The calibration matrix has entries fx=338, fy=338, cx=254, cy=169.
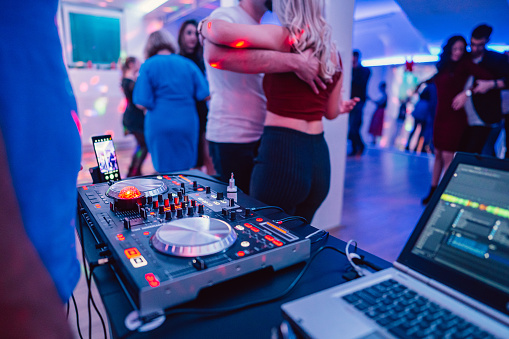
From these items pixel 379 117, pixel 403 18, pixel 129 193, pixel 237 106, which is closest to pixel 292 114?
pixel 237 106

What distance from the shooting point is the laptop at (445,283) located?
1.43 ft

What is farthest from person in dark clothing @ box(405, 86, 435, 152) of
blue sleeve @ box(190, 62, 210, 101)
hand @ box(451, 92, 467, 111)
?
blue sleeve @ box(190, 62, 210, 101)

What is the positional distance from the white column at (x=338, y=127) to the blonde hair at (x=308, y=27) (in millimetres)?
1116

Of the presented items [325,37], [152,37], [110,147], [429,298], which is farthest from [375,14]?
[429,298]

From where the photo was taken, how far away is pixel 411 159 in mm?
5832

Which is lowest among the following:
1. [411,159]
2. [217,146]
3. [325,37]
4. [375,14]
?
[411,159]

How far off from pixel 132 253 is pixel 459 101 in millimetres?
3166

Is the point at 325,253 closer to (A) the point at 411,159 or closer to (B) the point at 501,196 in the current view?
(B) the point at 501,196

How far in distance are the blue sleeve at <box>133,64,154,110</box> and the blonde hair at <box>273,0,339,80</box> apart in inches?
62.0

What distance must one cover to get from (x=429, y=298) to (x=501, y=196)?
0.19 m

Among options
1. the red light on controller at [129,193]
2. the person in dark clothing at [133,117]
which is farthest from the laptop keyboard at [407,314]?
the person in dark clothing at [133,117]

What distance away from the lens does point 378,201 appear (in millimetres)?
3438

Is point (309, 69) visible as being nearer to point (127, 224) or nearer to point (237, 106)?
point (237, 106)

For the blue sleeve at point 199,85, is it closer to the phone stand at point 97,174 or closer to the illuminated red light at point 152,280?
the phone stand at point 97,174
